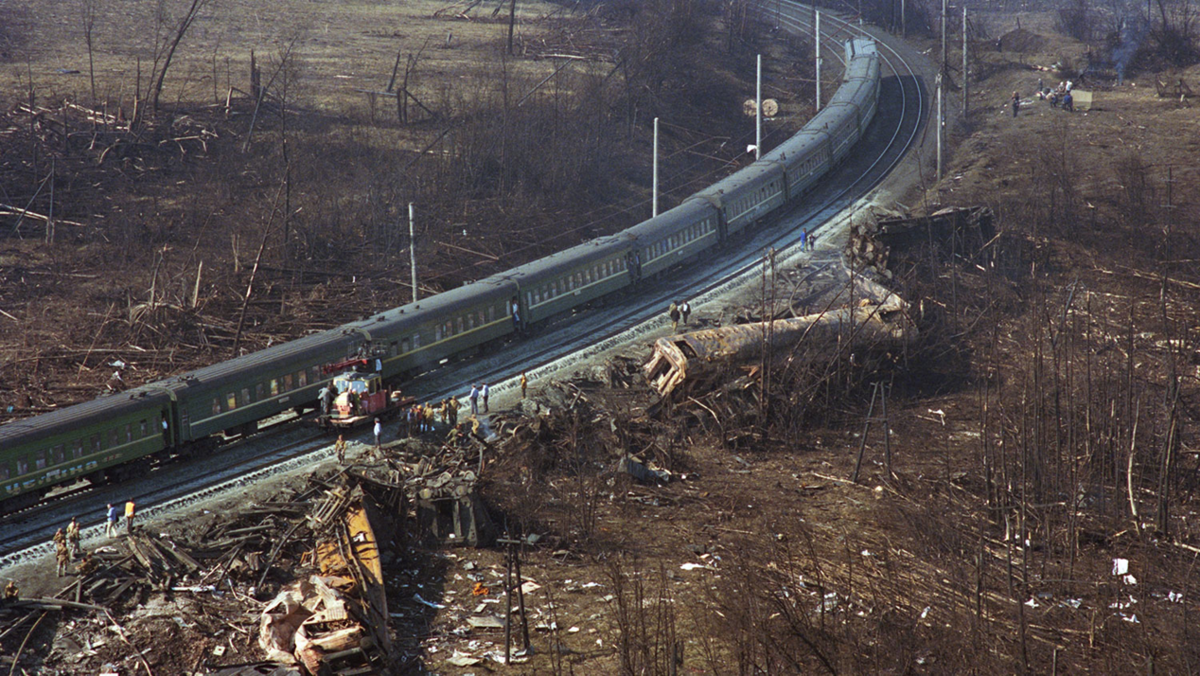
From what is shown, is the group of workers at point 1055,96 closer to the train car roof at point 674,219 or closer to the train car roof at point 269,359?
the train car roof at point 674,219

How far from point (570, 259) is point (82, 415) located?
1917cm

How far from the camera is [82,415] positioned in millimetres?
26469

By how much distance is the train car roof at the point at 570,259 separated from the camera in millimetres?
39312

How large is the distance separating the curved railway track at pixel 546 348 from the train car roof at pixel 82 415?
6.01 feet

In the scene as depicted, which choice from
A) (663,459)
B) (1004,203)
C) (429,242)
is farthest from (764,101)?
(663,459)

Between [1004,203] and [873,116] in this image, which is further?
[873,116]

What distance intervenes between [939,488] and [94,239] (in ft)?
114

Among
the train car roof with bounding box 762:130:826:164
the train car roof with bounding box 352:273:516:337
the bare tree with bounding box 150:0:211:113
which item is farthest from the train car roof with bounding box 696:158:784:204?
the bare tree with bounding box 150:0:211:113

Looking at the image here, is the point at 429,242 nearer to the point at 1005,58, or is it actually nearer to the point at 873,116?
the point at 873,116

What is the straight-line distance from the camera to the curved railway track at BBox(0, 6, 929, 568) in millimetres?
25766

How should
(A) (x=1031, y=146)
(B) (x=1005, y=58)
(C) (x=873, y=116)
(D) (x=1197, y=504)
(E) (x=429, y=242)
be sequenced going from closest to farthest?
(D) (x=1197, y=504)
(E) (x=429, y=242)
(A) (x=1031, y=146)
(C) (x=873, y=116)
(B) (x=1005, y=58)

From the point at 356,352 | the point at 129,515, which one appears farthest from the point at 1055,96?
the point at 129,515

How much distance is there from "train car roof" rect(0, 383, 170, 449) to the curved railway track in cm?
183

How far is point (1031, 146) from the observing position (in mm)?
59906
